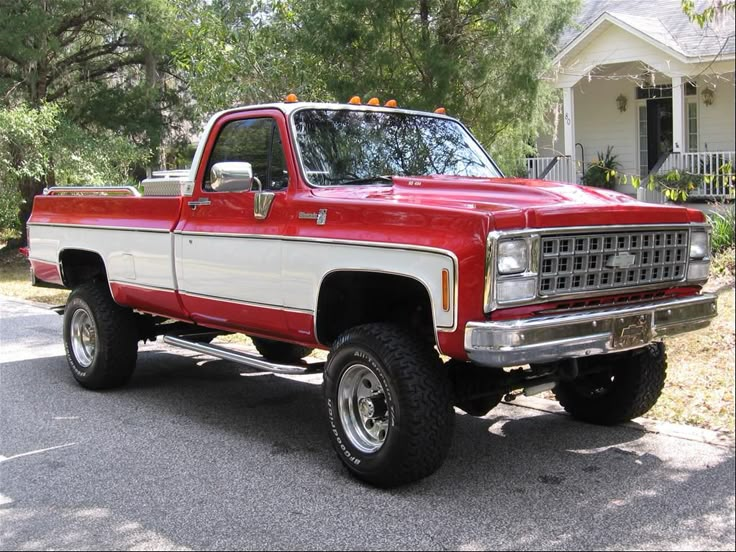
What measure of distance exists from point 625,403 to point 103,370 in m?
4.13

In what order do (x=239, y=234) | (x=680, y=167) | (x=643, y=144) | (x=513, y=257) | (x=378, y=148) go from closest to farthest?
1. (x=513, y=257)
2. (x=239, y=234)
3. (x=378, y=148)
4. (x=680, y=167)
5. (x=643, y=144)

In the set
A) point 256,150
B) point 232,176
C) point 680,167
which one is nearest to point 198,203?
point 256,150

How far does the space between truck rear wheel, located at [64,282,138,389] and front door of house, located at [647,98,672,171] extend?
15.9m

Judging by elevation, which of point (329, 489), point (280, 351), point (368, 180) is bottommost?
point (329, 489)

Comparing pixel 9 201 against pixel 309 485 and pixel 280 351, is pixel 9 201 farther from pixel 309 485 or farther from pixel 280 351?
pixel 309 485

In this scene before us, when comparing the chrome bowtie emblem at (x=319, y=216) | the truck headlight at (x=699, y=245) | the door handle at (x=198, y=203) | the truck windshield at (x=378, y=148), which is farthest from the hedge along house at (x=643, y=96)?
the chrome bowtie emblem at (x=319, y=216)

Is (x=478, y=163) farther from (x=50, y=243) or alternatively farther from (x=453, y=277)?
(x=50, y=243)

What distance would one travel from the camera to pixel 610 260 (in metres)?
4.65

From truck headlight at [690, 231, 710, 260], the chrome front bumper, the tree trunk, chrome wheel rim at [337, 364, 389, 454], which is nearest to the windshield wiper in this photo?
chrome wheel rim at [337, 364, 389, 454]

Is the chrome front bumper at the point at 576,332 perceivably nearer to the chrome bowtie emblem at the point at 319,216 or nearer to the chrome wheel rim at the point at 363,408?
the chrome wheel rim at the point at 363,408

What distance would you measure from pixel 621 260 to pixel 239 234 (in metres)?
2.48

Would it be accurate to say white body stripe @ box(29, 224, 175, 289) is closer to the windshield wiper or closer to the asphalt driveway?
the asphalt driveway

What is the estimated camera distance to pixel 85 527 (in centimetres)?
441

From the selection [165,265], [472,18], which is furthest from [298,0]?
[165,265]
